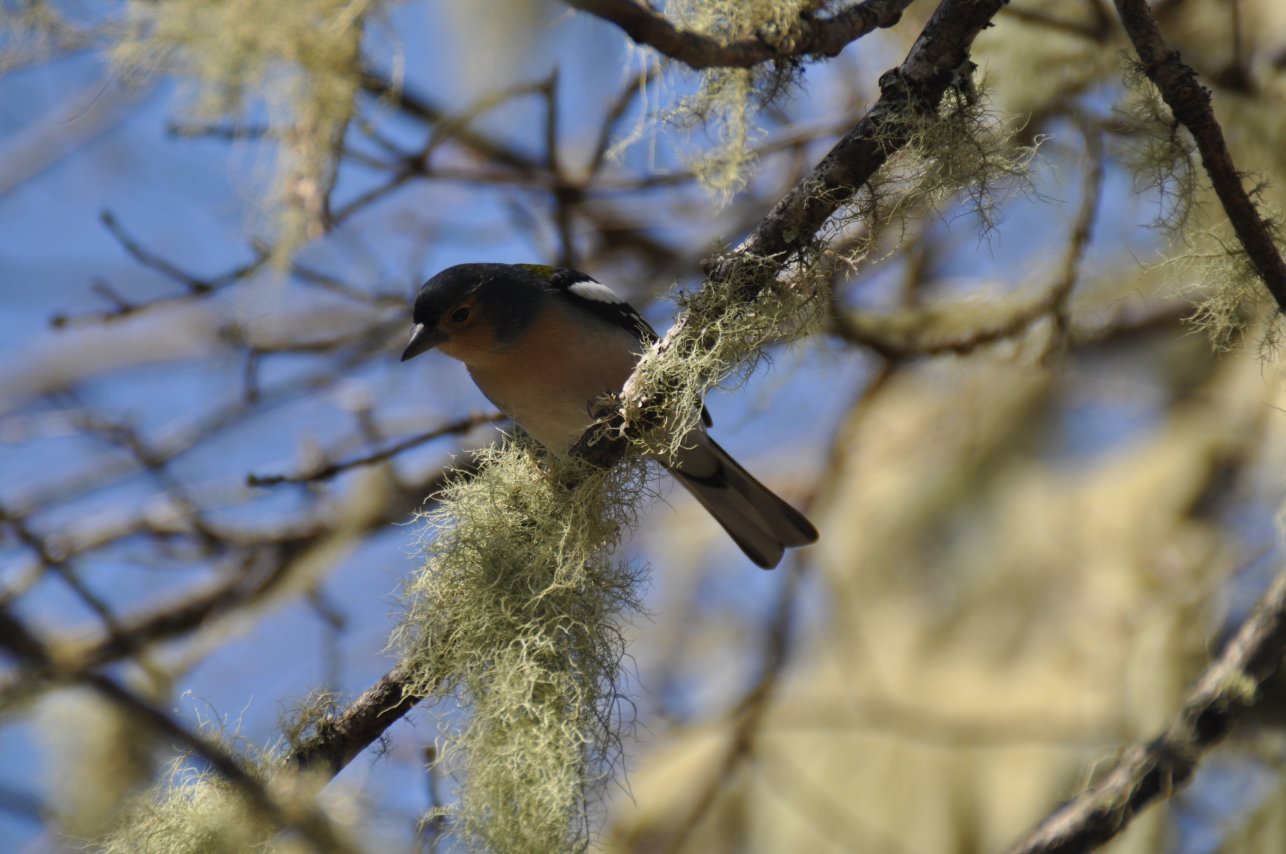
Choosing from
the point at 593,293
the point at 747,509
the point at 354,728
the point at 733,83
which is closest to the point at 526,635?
the point at 354,728

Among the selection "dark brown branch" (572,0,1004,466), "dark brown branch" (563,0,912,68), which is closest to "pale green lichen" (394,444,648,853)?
"dark brown branch" (572,0,1004,466)

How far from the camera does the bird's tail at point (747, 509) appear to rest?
425 cm

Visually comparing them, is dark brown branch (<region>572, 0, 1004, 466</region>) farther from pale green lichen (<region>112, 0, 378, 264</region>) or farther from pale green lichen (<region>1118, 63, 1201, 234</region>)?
pale green lichen (<region>112, 0, 378, 264</region>)

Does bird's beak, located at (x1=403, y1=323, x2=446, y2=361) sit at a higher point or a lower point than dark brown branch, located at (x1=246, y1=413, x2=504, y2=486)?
higher

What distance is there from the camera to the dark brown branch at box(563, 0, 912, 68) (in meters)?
2.83

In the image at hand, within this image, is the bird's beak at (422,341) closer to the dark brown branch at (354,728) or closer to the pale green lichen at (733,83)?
the pale green lichen at (733,83)

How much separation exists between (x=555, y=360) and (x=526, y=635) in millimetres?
1617

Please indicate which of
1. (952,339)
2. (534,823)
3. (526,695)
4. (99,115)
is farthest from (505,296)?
(99,115)

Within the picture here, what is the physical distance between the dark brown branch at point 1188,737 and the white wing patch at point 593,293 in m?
2.43

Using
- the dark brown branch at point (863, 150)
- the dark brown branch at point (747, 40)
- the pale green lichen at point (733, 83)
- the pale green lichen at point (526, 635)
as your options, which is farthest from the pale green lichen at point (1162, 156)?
the pale green lichen at point (526, 635)

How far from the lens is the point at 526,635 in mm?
2658

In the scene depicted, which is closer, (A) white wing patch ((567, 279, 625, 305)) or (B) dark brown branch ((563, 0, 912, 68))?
(B) dark brown branch ((563, 0, 912, 68))

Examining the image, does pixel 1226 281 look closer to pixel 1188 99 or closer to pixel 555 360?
pixel 1188 99

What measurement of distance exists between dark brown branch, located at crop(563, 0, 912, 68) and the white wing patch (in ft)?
5.08
